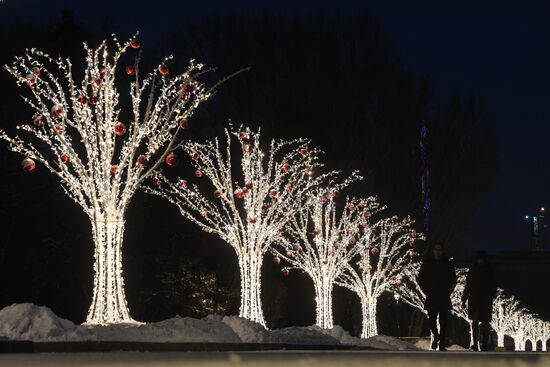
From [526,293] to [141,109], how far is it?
164 feet

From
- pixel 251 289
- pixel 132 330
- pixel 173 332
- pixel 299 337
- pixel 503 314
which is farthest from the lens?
pixel 503 314

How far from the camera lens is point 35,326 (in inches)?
599

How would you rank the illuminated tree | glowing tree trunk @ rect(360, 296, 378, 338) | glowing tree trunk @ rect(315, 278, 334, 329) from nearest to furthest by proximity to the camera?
1. glowing tree trunk @ rect(315, 278, 334, 329)
2. glowing tree trunk @ rect(360, 296, 378, 338)
3. the illuminated tree

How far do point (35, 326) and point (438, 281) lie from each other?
5.02 metres

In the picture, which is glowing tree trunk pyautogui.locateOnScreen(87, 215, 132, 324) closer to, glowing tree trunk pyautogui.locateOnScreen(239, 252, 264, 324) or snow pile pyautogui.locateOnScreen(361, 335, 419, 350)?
snow pile pyautogui.locateOnScreen(361, 335, 419, 350)

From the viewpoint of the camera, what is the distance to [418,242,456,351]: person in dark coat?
55.8ft

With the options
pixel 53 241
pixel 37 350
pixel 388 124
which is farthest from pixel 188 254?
pixel 37 350

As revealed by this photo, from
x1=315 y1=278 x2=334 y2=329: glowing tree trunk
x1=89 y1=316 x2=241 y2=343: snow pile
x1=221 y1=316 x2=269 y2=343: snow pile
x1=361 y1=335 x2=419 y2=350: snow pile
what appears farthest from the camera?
x1=315 y1=278 x2=334 y2=329: glowing tree trunk

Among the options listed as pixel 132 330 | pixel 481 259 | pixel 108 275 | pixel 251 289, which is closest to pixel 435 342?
pixel 481 259

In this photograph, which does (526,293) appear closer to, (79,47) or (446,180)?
(446,180)

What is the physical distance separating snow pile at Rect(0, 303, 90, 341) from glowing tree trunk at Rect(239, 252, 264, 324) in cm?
989

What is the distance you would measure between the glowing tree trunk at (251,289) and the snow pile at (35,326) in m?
9.89

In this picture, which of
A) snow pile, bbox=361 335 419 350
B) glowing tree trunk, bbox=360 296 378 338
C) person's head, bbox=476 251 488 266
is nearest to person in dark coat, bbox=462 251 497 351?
person's head, bbox=476 251 488 266

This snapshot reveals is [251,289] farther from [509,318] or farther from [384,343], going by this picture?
[509,318]
